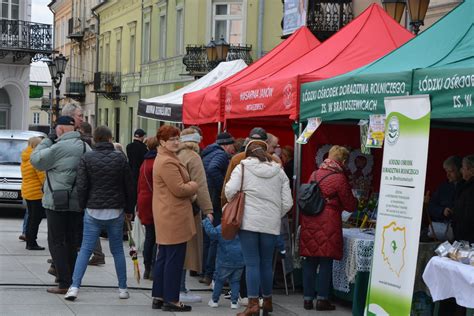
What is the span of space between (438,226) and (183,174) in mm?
2621

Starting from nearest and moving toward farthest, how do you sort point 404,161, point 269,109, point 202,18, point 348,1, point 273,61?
point 404,161 → point 269,109 → point 273,61 → point 348,1 → point 202,18

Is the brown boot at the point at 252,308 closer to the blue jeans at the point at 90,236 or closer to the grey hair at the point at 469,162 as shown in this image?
the blue jeans at the point at 90,236

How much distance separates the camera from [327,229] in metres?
10.1

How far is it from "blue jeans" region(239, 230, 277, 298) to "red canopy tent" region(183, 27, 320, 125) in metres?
4.51

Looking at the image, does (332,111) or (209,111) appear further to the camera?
(209,111)

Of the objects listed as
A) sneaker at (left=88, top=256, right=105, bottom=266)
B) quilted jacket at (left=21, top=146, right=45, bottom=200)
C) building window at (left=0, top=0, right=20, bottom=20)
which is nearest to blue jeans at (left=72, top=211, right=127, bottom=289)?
sneaker at (left=88, top=256, right=105, bottom=266)

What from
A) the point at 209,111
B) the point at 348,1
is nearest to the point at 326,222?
the point at 209,111

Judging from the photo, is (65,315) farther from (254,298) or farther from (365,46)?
(365,46)

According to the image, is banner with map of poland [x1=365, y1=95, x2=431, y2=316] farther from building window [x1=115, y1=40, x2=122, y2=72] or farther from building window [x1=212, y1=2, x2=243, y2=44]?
building window [x1=115, y1=40, x2=122, y2=72]

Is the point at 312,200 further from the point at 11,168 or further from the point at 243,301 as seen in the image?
the point at 11,168

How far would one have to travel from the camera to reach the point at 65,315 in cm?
942

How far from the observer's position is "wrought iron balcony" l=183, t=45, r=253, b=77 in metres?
33.5

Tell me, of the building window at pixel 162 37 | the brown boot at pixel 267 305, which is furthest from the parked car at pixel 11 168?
the building window at pixel 162 37

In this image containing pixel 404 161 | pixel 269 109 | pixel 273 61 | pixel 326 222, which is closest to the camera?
pixel 404 161
